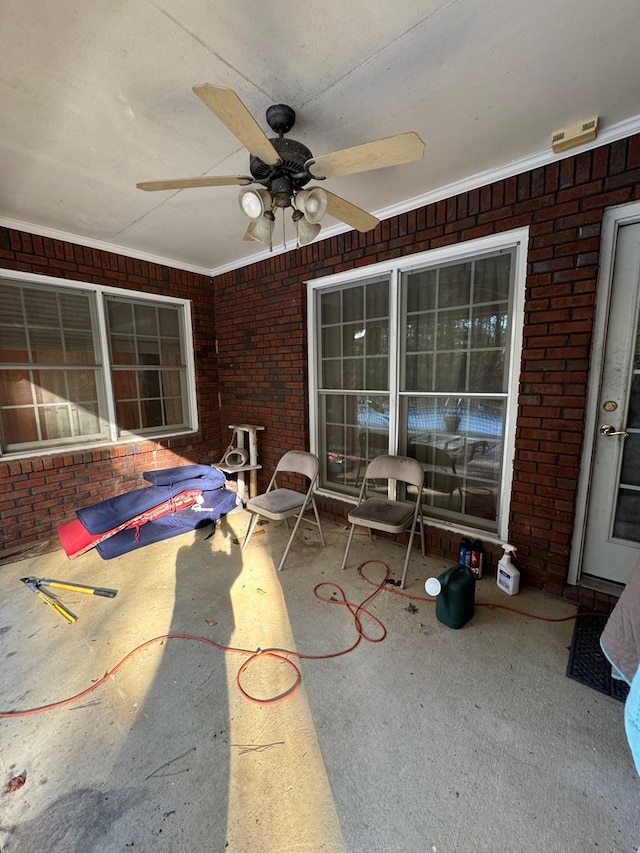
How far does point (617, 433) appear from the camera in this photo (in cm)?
204

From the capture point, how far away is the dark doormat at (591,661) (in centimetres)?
159

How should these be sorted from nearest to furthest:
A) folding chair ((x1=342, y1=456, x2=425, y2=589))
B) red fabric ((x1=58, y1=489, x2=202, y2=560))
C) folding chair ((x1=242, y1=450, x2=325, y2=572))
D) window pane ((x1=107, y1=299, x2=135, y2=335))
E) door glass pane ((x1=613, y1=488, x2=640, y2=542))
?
door glass pane ((x1=613, y1=488, x2=640, y2=542))
folding chair ((x1=342, y1=456, x2=425, y2=589))
folding chair ((x1=242, y1=450, x2=325, y2=572))
red fabric ((x1=58, y1=489, x2=202, y2=560))
window pane ((x1=107, y1=299, x2=135, y2=335))

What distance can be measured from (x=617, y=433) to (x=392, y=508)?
1.48 meters

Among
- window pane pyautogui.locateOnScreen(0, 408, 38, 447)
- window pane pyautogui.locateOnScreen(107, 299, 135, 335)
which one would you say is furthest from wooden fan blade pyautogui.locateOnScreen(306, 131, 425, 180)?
Answer: window pane pyautogui.locateOnScreen(0, 408, 38, 447)

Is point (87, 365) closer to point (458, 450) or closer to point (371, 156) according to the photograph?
point (371, 156)

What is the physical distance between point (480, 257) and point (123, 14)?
2.20 meters

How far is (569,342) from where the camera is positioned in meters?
2.06

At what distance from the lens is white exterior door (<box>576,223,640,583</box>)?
6.43ft

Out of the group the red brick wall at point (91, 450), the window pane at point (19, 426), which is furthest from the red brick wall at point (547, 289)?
the window pane at point (19, 426)

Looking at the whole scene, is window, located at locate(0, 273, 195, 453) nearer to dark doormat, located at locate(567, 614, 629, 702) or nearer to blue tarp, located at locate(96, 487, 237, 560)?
blue tarp, located at locate(96, 487, 237, 560)

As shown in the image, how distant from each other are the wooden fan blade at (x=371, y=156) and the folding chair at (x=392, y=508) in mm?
1912

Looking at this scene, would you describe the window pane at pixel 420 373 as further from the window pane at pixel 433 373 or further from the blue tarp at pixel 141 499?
the blue tarp at pixel 141 499

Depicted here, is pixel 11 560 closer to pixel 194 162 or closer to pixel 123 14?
pixel 194 162

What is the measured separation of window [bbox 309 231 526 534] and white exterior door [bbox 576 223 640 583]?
0.47 meters
